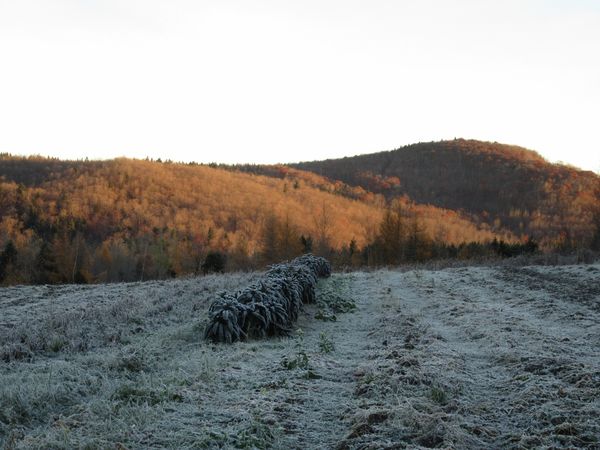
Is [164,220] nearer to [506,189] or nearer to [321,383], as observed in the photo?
[506,189]

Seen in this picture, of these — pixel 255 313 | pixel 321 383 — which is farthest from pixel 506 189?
pixel 321 383

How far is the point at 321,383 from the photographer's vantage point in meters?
Answer: 5.54

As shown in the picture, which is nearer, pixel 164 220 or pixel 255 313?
pixel 255 313

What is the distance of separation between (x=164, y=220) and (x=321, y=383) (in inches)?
4960

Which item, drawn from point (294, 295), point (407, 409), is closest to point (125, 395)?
point (407, 409)

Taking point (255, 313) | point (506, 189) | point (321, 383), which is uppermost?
point (506, 189)

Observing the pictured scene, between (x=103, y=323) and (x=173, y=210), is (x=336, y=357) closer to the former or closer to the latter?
(x=103, y=323)

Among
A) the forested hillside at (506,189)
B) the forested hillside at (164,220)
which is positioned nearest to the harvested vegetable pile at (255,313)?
the forested hillside at (164,220)

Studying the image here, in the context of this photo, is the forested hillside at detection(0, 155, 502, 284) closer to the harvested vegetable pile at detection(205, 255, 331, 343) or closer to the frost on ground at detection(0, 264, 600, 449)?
the harvested vegetable pile at detection(205, 255, 331, 343)

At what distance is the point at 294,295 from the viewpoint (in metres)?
10.6

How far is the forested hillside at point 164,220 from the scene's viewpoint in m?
56.0

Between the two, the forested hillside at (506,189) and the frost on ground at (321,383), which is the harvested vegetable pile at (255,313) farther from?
the forested hillside at (506,189)

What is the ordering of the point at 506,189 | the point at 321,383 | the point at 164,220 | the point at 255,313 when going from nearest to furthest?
the point at 321,383 → the point at 255,313 → the point at 164,220 → the point at 506,189

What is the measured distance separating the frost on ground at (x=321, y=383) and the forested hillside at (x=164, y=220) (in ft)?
133
